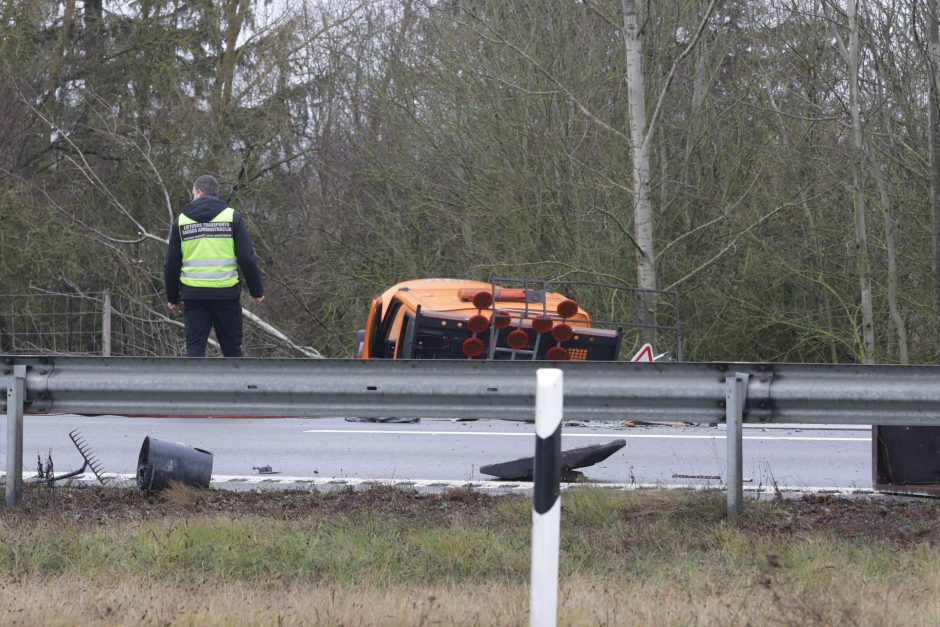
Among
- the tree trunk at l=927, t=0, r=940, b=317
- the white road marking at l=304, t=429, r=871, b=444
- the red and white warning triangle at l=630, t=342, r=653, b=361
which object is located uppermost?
the tree trunk at l=927, t=0, r=940, b=317

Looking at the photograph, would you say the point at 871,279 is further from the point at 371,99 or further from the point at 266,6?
the point at 266,6

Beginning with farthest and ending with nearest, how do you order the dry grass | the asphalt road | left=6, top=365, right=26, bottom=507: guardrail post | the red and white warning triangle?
the red and white warning triangle, the asphalt road, left=6, top=365, right=26, bottom=507: guardrail post, the dry grass

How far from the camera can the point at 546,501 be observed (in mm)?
3686

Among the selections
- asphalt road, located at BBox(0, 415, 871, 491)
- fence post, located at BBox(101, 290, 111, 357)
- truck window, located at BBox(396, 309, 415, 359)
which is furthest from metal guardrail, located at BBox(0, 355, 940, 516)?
fence post, located at BBox(101, 290, 111, 357)

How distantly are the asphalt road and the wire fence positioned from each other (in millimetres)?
8002

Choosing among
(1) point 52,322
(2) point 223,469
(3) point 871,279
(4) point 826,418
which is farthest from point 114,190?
(4) point 826,418

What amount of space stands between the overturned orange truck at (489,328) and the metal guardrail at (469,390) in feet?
17.1

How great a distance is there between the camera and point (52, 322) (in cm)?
2233

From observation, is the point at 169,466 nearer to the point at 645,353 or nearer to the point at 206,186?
the point at 206,186

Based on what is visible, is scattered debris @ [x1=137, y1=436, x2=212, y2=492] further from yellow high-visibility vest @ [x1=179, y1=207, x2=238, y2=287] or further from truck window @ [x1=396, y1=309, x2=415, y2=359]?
truck window @ [x1=396, y1=309, x2=415, y2=359]

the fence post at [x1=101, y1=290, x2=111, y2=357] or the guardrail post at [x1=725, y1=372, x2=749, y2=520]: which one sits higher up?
the fence post at [x1=101, y1=290, x2=111, y2=357]

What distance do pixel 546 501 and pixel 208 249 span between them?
7.14m

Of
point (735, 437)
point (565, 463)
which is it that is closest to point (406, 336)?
point (565, 463)

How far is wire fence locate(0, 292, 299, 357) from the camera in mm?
20484
